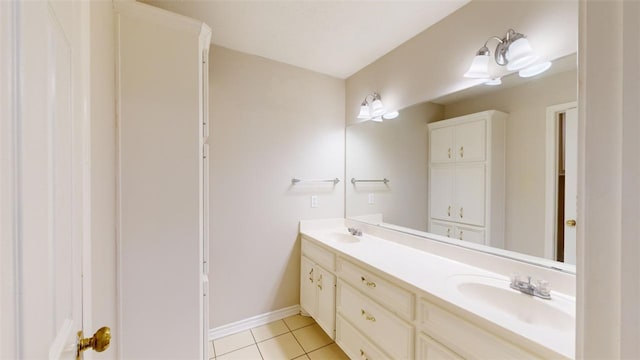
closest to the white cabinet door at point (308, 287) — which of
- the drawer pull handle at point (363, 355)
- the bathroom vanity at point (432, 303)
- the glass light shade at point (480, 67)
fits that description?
the bathroom vanity at point (432, 303)

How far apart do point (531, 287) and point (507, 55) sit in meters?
1.19

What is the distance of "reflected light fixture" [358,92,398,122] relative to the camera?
2.20 metres

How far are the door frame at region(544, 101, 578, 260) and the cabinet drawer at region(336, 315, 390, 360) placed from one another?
3.37 feet

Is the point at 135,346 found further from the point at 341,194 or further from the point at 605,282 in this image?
the point at 341,194

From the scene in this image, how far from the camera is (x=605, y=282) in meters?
0.30

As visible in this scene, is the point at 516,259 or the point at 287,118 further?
the point at 287,118

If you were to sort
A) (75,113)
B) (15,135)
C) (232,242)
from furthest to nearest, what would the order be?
(232,242), (75,113), (15,135)

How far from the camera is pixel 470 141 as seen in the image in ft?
5.15

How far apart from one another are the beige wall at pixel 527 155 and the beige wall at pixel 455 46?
0.16 m

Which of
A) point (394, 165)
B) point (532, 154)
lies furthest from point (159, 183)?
point (532, 154)

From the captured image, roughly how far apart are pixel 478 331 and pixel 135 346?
161cm

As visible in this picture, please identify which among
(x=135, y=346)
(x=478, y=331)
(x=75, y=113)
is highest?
(x=75, y=113)

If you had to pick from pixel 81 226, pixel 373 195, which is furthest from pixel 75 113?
pixel 373 195

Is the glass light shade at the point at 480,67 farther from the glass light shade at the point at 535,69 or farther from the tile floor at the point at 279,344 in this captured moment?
the tile floor at the point at 279,344
